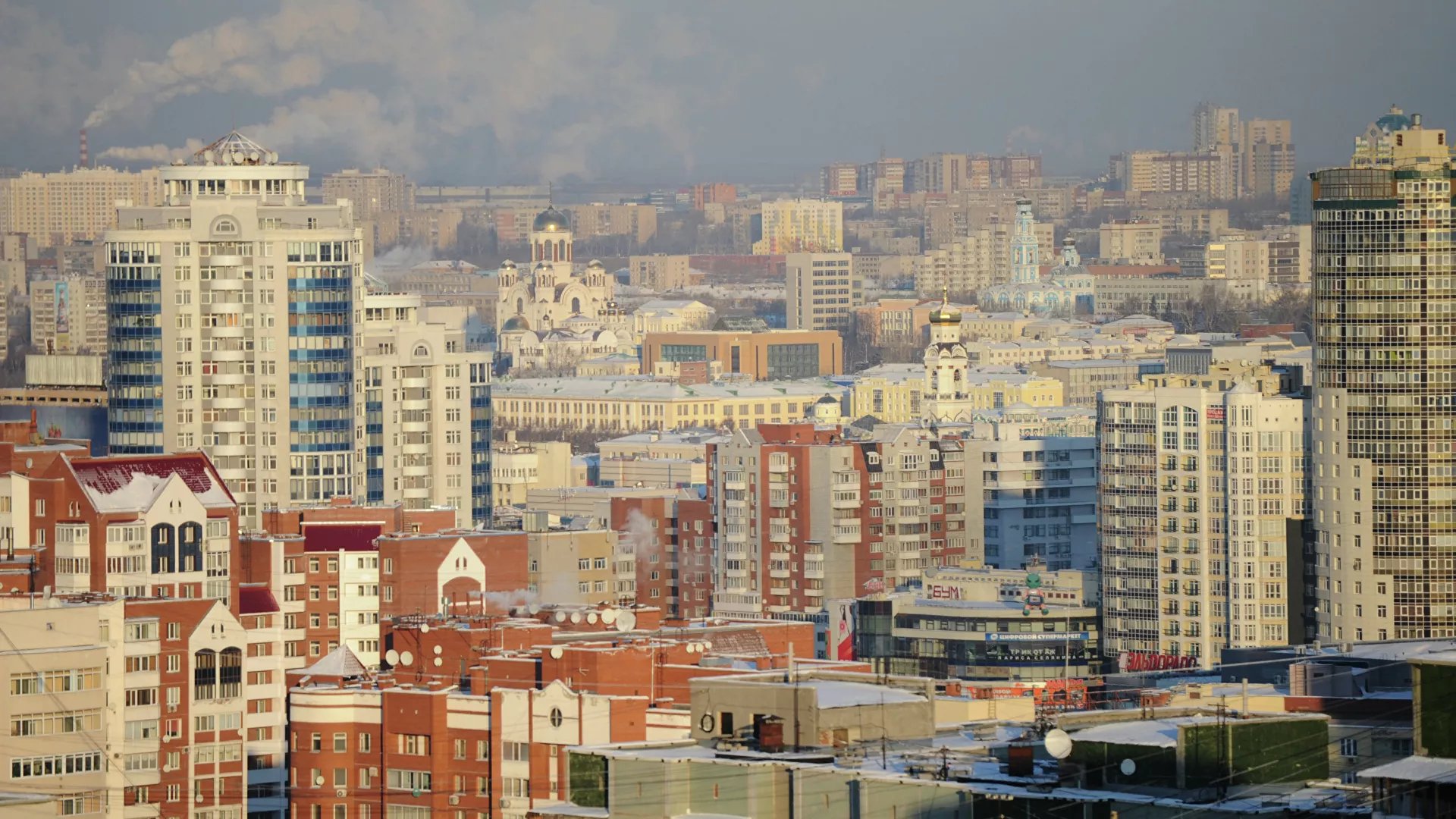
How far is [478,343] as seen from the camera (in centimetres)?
15925

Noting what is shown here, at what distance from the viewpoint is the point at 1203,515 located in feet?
208

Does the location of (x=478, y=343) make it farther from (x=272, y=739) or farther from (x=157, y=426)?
(x=272, y=739)

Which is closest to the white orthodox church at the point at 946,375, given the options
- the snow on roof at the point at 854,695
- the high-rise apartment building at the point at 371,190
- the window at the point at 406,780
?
the high-rise apartment building at the point at 371,190

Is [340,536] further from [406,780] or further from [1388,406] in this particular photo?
[1388,406]

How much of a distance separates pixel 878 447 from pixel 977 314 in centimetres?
9357

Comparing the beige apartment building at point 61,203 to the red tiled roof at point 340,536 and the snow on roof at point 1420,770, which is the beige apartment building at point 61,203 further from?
the snow on roof at point 1420,770

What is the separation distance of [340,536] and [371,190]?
119728 millimetres

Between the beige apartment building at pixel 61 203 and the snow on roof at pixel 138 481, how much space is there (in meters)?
81.9

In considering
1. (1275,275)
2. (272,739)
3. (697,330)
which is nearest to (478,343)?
(697,330)

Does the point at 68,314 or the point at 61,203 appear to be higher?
the point at 61,203

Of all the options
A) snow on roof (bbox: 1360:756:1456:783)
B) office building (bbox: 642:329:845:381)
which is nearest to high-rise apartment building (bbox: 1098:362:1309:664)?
snow on roof (bbox: 1360:756:1456:783)

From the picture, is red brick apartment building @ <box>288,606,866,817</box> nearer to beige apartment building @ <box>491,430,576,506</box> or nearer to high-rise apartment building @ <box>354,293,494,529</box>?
high-rise apartment building @ <box>354,293,494,529</box>

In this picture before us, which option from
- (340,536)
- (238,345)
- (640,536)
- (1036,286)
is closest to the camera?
(340,536)

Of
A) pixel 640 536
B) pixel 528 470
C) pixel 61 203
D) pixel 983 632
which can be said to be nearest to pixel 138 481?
pixel 983 632
